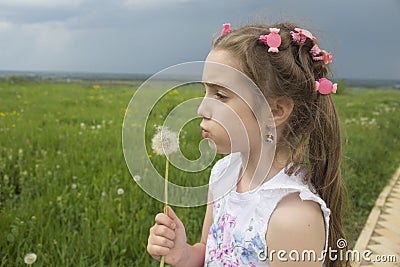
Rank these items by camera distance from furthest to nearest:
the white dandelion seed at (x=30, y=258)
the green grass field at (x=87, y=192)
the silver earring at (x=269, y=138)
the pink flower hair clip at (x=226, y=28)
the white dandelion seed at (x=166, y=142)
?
the green grass field at (x=87, y=192)
the white dandelion seed at (x=30, y=258)
the pink flower hair clip at (x=226, y=28)
the silver earring at (x=269, y=138)
the white dandelion seed at (x=166, y=142)

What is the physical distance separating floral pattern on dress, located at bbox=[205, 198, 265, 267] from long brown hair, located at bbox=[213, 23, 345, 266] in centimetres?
22

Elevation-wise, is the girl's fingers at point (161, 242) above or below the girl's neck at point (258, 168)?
below

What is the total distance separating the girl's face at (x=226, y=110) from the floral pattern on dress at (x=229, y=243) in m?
0.24

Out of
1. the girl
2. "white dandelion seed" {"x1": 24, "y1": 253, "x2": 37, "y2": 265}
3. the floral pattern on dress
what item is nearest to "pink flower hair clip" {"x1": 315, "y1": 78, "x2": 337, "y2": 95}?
the girl

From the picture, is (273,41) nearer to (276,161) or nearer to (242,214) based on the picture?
(276,161)

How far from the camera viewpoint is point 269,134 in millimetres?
1418

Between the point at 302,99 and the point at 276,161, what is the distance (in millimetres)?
195

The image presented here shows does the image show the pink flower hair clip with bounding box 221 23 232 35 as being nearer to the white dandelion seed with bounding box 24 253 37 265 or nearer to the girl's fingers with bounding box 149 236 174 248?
the girl's fingers with bounding box 149 236 174 248

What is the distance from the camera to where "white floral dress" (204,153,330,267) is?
1.36m

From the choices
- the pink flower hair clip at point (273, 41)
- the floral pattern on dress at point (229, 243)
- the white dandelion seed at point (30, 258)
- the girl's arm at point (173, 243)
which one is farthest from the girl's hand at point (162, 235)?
the white dandelion seed at point (30, 258)

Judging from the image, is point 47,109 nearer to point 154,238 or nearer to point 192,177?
point 192,177

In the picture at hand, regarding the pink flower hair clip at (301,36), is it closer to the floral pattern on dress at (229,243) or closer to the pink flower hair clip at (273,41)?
the pink flower hair clip at (273,41)

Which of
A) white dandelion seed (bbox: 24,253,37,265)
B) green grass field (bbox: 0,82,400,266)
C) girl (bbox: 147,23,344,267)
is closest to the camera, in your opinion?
girl (bbox: 147,23,344,267)

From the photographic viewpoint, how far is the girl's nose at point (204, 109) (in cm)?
132
